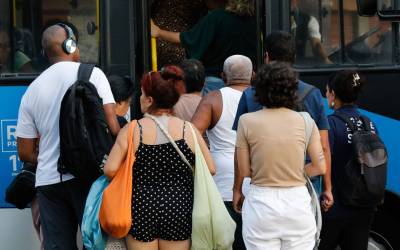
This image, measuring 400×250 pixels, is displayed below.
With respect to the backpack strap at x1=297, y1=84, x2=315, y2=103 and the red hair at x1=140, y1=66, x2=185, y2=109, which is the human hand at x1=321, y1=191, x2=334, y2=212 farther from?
the red hair at x1=140, y1=66, x2=185, y2=109

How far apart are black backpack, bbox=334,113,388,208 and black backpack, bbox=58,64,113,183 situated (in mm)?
1616

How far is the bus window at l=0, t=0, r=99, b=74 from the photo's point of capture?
241 inches

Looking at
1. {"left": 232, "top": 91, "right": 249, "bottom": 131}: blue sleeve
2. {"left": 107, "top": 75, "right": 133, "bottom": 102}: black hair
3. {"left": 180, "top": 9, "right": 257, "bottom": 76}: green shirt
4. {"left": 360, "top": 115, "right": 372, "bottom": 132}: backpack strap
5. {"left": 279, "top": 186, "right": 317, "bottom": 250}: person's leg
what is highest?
{"left": 180, "top": 9, "right": 257, "bottom": 76}: green shirt

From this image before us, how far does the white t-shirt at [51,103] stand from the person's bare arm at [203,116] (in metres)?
0.62

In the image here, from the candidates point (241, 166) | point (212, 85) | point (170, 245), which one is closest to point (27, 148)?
point (170, 245)

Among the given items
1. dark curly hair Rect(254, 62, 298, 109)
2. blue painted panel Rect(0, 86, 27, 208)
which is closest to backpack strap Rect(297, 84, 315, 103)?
dark curly hair Rect(254, 62, 298, 109)

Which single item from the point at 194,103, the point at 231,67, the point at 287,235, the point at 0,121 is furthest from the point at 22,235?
the point at 287,235

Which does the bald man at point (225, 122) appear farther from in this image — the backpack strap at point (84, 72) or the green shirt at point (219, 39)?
the green shirt at point (219, 39)

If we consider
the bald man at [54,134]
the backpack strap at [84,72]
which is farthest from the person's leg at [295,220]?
the backpack strap at [84,72]

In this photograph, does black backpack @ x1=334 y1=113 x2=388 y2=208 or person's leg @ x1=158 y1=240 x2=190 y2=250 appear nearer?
person's leg @ x1=158 y1=240 x2=190 y2=250

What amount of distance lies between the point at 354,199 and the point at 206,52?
1839 mm

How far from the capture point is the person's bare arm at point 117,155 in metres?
4.55

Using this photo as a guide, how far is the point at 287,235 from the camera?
4551mm

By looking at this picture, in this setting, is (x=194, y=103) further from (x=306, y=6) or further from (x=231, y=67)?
(x=306, y=6)
